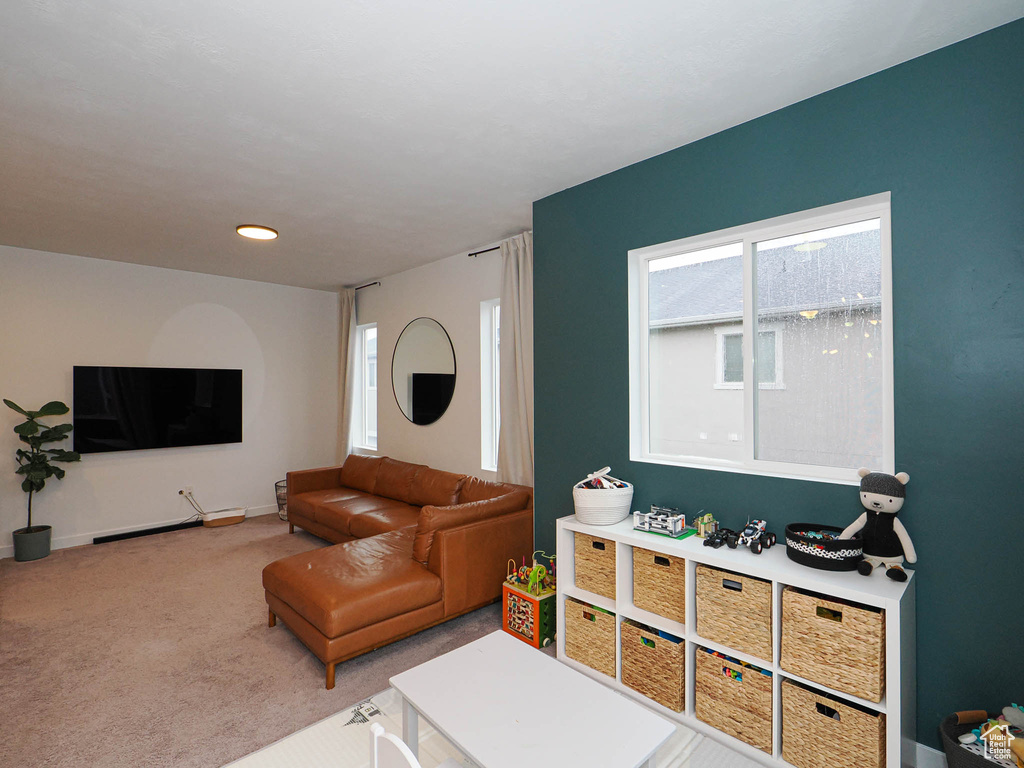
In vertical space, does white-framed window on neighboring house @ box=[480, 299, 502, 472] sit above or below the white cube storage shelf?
above

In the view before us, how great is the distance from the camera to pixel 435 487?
4.24 meters

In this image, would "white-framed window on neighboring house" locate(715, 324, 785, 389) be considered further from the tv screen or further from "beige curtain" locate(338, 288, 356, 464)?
"beige curtain" locate(338, 288, 356, 464)

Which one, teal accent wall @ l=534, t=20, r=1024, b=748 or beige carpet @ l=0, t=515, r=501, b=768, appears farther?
beige carpet @ l=0, t=515, r=501, b=768

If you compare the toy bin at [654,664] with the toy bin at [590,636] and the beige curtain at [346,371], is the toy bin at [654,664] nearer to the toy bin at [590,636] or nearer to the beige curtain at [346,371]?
the toy bin at [590,636]

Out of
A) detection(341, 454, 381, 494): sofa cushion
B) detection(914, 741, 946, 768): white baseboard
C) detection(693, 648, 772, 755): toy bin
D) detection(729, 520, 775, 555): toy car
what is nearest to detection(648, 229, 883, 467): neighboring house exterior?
detection(729, 520, 775, 555): toy car

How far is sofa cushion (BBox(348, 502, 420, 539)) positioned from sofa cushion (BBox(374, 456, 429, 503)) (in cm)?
28

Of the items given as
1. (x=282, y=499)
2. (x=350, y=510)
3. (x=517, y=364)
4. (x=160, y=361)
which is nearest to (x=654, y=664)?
(x=517, y=364)

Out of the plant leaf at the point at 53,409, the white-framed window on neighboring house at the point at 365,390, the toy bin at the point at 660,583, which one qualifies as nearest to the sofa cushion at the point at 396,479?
the white-framed window on neighboring house at the point at 365,390

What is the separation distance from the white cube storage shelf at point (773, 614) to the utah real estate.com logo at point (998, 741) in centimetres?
21

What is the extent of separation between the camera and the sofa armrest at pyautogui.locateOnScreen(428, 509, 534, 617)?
2.93 m

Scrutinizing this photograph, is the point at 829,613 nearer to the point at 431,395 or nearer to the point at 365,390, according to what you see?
the point at 431,395

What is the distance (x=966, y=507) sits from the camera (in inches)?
70.4

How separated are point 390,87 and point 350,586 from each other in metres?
2.34

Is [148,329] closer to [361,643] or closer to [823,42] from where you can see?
[361,643]
